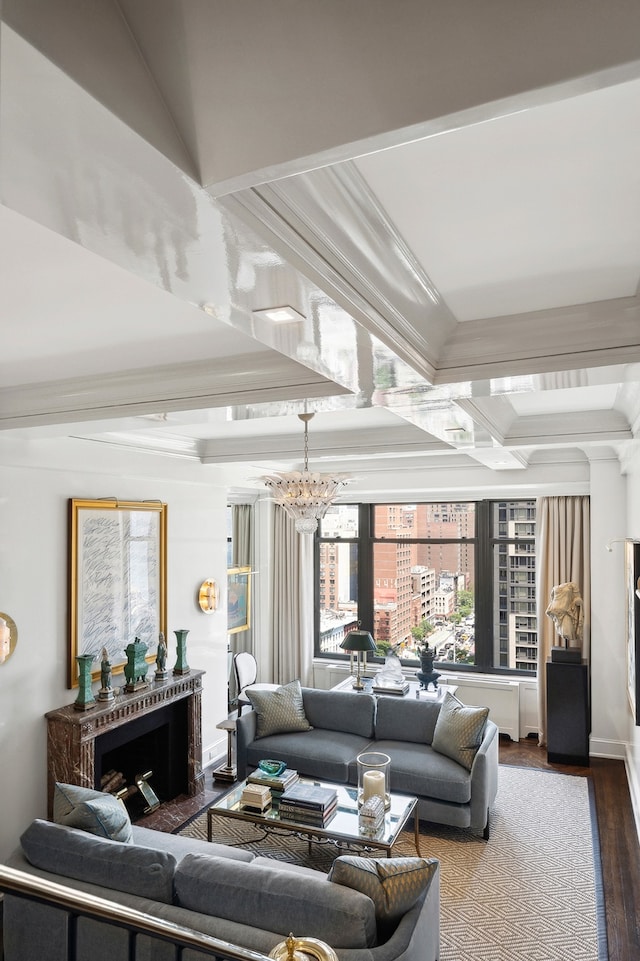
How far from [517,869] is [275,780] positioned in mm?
1559

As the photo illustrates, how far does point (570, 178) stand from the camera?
4.23 feet

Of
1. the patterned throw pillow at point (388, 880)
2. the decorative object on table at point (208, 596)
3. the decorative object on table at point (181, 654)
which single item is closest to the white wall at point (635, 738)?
the patterned throw pillow at point (388, 880)

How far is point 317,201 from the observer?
126 centimetres

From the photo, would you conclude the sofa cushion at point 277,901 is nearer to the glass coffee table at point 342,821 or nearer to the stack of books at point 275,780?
the glass coffee table at point 342,821

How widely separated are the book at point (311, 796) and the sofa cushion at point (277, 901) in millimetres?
1286

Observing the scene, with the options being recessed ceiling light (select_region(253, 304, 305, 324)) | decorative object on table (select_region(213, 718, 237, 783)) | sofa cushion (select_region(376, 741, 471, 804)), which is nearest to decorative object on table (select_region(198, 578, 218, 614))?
decorative object on table (select_region(213, 718, 237, 783))

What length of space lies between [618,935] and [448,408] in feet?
9.20

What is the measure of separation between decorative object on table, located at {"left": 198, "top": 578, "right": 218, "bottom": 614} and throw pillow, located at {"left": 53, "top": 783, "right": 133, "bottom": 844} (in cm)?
240

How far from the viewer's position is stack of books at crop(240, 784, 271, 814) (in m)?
3.83

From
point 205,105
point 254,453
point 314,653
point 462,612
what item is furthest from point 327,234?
point 314,653

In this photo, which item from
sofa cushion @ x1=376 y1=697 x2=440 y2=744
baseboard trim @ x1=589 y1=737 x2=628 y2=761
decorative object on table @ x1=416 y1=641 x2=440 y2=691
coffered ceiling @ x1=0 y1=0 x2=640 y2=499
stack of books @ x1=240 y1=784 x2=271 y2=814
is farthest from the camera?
decorative object on table @ x1=416 y1=641 x2=440 y2=691

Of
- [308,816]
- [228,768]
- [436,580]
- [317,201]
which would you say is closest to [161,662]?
[228,768]

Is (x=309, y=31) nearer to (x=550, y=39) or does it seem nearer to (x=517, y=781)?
(x=550, y=39)

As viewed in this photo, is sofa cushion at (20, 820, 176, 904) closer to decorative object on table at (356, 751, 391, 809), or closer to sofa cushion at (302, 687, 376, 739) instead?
decorative object on table at (356, 751, 391, 809)
